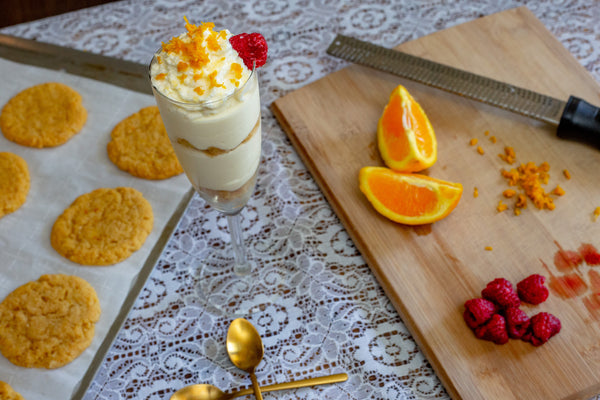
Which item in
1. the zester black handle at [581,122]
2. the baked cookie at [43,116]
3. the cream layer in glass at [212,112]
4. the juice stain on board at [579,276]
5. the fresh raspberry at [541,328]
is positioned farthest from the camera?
the baked cookie at [43,116]

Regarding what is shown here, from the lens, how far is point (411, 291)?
1.66 m

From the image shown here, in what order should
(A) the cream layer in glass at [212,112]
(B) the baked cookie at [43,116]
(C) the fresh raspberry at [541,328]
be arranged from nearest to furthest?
(A) the cream layer in glass at [212,112], (C) the fresh raspberry at [541,328], (B) the baked cookie at [43,116]

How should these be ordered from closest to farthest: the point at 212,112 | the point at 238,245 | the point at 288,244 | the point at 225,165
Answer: the point at 212,112 < the point at 225,165 < the point at 238,245 < the point at 288,244

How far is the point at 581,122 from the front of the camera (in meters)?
1.85

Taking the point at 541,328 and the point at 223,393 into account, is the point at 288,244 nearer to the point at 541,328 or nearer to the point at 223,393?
the point at 223,393

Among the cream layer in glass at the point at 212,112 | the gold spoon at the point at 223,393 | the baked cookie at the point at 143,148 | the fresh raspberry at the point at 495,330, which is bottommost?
the gold spoon at the point at 223,393

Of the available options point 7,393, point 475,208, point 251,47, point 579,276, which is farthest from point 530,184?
point 7,393

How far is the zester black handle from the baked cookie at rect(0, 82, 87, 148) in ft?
5.33

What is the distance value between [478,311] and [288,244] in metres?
0.61

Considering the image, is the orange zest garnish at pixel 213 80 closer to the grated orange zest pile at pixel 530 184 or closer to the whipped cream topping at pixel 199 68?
the whipped cream topping at pixel 199 68

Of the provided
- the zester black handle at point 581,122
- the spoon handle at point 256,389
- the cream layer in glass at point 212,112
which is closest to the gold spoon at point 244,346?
the spoon handle at point 256,389

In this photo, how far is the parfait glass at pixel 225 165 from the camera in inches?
49.5

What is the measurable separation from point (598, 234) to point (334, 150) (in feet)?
2.77

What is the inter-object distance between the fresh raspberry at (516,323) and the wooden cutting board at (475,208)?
4 centimetres
